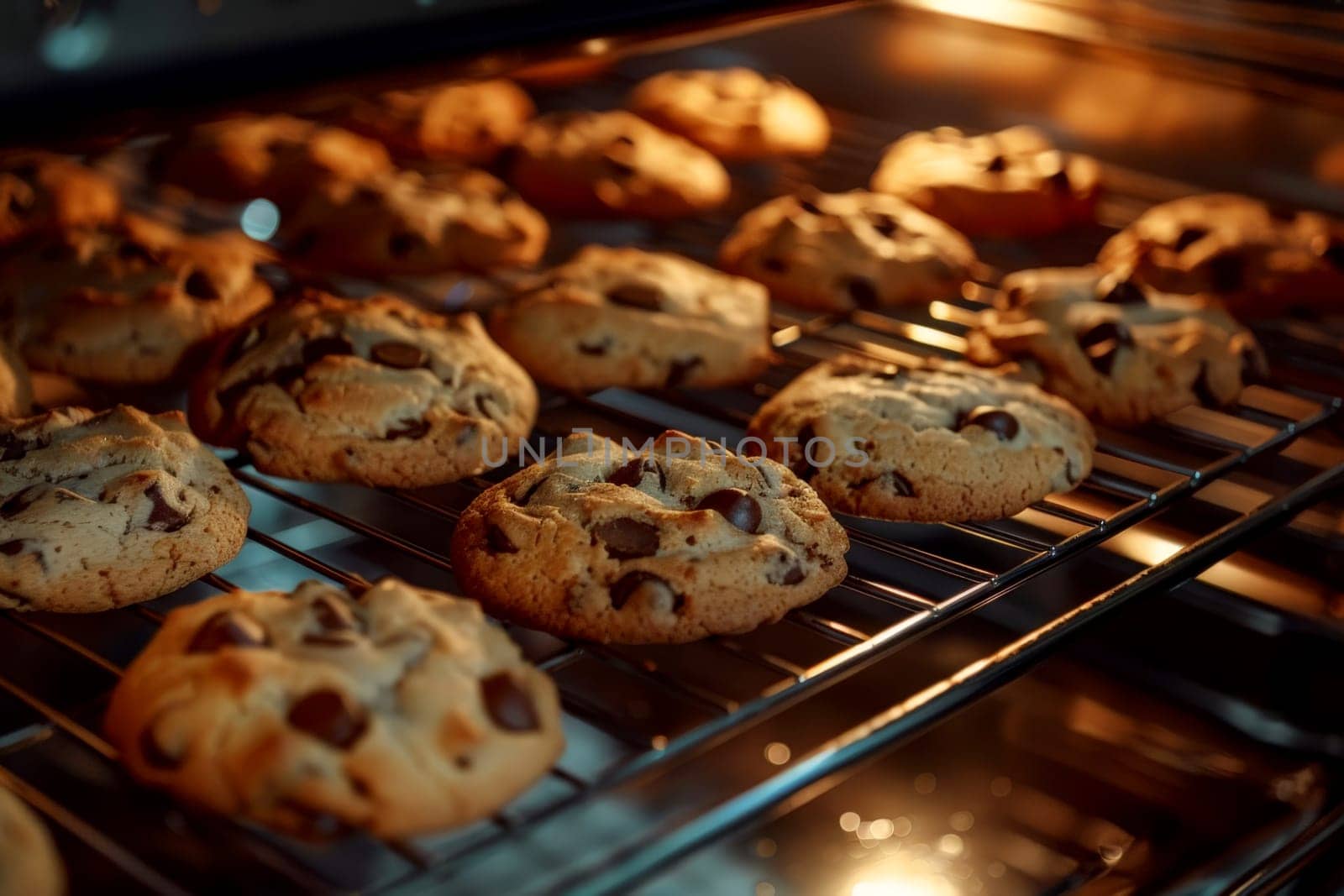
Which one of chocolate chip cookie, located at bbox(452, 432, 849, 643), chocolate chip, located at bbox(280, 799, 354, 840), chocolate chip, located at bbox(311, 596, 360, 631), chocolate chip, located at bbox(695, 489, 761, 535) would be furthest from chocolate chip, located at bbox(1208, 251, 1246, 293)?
chocolate chip, located at bbox(280, 799, 354, 840)

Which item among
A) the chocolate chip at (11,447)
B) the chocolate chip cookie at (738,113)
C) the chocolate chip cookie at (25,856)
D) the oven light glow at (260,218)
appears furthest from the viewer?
the chocolate chip cookie at (738,113)

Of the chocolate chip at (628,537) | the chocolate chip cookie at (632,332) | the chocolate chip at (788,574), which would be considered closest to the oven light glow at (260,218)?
the chocolate chip cookie at (632,332)

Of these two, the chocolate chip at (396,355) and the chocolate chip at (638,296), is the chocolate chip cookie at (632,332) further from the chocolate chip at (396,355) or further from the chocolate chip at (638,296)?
the chocolate chip at (396,355)

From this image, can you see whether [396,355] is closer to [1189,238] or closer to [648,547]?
[648,547]

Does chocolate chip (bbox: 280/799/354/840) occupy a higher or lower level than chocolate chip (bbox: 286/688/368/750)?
lower

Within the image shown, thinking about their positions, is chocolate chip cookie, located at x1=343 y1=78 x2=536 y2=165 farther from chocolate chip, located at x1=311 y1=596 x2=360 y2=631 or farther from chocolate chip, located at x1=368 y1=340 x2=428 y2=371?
chocolate chip, located at x1=311 y1=596 x2=360 y2=631
